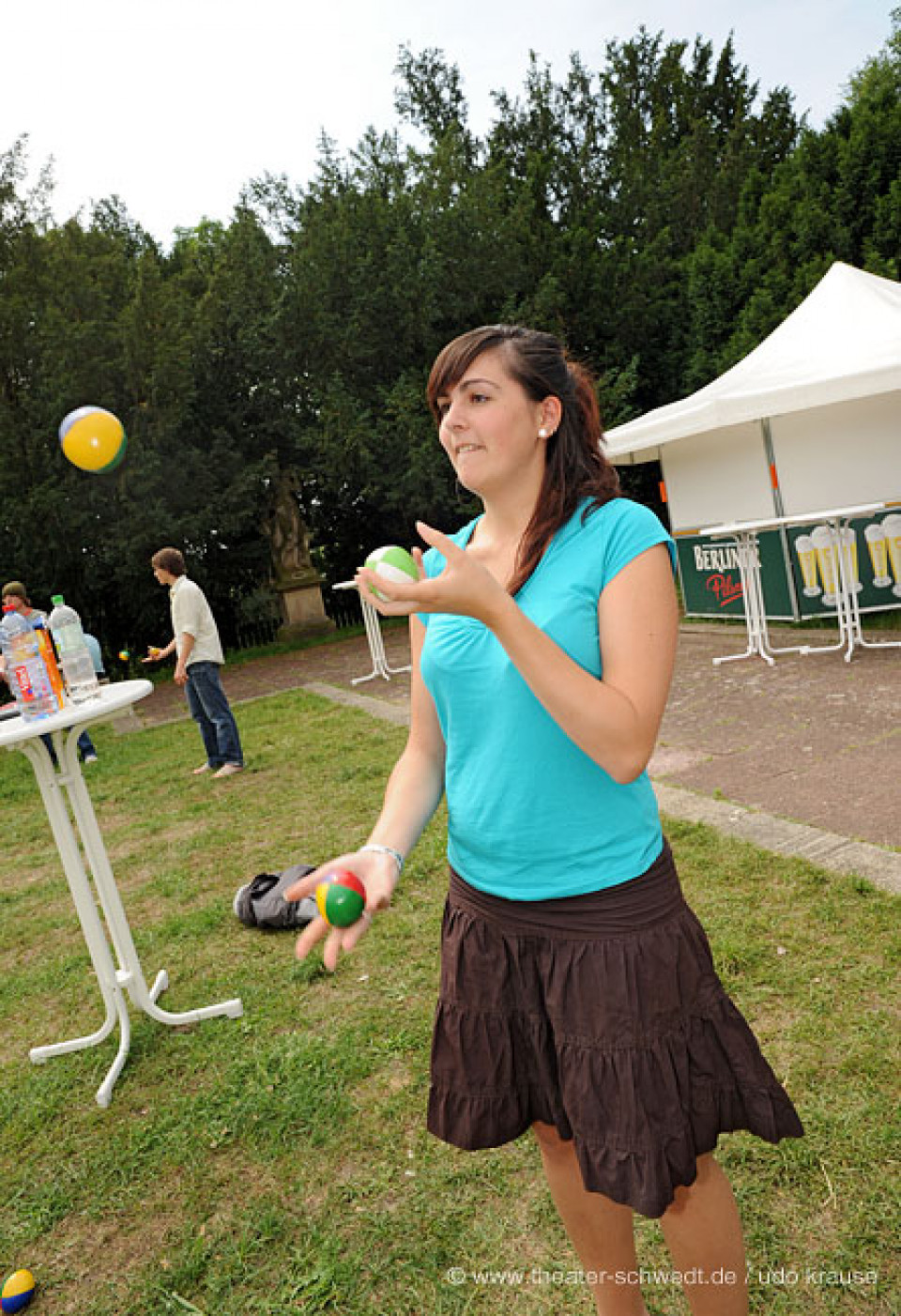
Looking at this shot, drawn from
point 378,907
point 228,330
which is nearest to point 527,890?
point 378,907

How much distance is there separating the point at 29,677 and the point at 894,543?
9045 mm

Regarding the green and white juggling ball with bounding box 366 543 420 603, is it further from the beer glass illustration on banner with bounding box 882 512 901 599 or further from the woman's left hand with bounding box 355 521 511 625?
the beer glass illustration on banner with bounding box 882 512 901 599

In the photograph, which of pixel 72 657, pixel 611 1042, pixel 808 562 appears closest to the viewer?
pixel 611 1042

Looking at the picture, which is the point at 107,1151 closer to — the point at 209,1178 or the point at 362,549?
the point at 209,1178

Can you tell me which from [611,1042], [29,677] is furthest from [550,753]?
[29,677]

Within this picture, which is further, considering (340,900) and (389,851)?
(389,851)

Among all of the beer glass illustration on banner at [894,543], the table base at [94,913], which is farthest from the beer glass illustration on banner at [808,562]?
the table base at [94,913]

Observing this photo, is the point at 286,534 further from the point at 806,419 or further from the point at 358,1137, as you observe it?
the point at 358,1137

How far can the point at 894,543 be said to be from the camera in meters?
9.62

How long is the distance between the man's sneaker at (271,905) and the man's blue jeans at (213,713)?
3.39m

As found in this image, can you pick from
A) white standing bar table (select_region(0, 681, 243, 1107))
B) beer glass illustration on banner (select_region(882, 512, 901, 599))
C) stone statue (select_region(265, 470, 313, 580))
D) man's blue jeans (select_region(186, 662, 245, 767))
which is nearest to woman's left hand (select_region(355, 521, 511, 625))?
white standing bar table (select_region(0, 681, 243, 1107))

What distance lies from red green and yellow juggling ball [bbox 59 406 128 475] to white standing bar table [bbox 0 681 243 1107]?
0.89 meters

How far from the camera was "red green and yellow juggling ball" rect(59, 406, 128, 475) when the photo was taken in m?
3.36

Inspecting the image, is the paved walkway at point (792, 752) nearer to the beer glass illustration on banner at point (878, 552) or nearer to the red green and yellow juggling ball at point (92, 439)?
the beer glass illustration on banner at point (878, 552)
